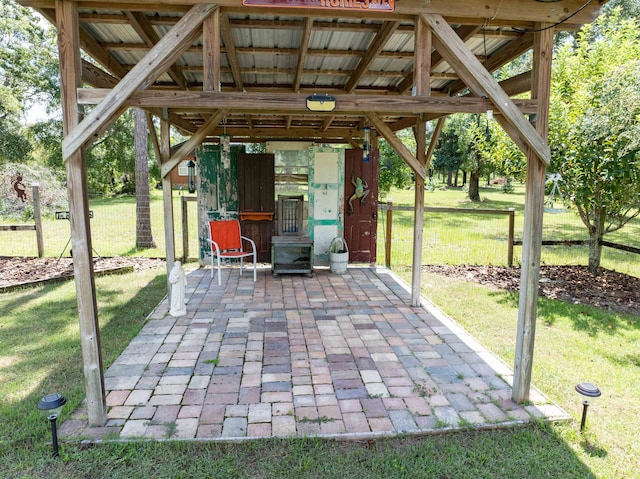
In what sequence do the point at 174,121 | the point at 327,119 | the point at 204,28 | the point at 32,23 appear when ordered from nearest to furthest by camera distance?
the point at 204,28, the point at 174,121, the point at 327,119, the point at 32,23

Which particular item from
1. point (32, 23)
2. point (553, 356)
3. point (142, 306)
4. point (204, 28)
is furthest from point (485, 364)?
point (32, 23)

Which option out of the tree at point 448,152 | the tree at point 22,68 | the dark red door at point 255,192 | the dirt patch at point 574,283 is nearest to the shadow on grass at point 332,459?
the dirt patch at point 574,283

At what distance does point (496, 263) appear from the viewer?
7605 millimetres

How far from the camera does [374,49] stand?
371 cm

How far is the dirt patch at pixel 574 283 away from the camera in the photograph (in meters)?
5.45

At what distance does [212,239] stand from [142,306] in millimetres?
1556

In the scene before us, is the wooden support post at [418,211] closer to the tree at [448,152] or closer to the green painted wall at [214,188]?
the green painted wall at [214,188]

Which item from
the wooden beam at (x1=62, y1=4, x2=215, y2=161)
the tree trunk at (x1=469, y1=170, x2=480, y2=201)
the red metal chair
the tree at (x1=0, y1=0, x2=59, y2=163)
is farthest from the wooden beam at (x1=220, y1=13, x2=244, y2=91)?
the tree trunk at (x1=469, y1=170, x2=480, y2=201)

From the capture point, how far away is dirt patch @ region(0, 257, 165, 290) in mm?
5957

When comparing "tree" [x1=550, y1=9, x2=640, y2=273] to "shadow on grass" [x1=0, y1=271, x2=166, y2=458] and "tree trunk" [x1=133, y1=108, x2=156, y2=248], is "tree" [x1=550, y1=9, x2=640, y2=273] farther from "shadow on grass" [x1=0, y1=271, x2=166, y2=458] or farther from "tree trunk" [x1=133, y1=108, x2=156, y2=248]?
"tree trunk" [x1=133, y1=108, x2=156, y2=248]

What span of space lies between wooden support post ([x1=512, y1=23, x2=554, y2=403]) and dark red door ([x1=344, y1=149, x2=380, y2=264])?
4280mm

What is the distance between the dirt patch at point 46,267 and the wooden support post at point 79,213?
12.7 ft

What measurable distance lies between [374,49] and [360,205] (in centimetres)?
A: 369

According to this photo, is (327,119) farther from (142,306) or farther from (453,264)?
(142,306)
